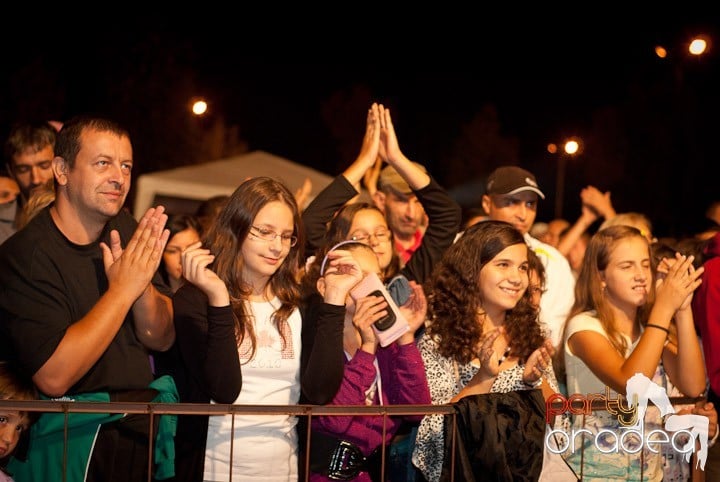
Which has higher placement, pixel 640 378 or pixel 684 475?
pixel 640 378

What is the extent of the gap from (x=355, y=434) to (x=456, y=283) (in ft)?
3.51

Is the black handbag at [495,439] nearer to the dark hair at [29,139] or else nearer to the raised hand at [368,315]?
the raised hand at [368,315]

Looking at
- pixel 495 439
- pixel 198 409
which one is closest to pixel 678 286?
pixel 495 439

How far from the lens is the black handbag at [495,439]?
13.4 ft

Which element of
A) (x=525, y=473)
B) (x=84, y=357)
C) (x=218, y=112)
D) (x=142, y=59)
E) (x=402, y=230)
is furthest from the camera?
(x=218, y=112)

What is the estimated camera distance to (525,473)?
13.6 feet

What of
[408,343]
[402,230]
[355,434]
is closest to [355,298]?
[408,343]

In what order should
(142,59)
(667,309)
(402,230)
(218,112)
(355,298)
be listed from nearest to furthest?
1. (355,298)
2. (667,309)
3. (402,230)
4. (142,59)
5. (218,112)

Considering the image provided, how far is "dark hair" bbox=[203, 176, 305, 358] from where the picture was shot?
4309 mm

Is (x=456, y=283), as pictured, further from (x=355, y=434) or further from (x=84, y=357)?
(x=84, y=357)

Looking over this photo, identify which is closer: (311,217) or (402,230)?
(311,217)

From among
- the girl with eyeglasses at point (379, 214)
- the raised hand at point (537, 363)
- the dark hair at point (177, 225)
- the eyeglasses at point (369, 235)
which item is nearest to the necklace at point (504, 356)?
the raised hand at point (537, 363)

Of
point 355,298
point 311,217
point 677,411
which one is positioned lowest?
point 677,411

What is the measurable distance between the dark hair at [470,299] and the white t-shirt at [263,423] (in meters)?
0.88
